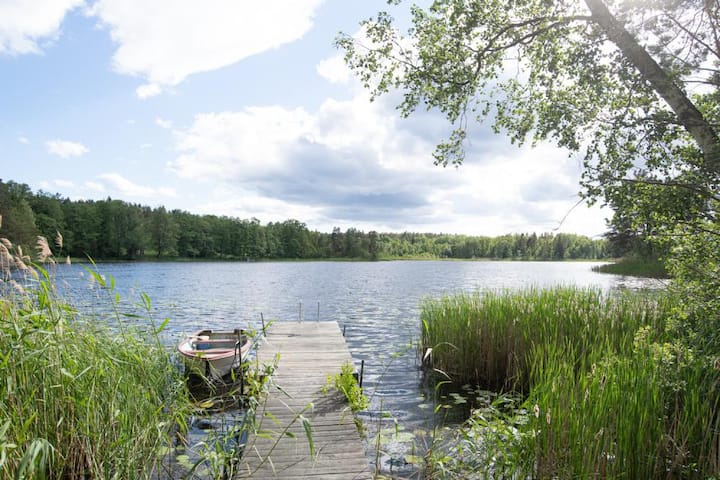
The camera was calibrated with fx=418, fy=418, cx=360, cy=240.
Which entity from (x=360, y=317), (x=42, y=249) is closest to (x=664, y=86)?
(x=42, y=249)

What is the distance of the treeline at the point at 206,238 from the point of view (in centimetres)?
5227

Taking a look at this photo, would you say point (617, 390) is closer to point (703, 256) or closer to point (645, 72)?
point (703, 256)

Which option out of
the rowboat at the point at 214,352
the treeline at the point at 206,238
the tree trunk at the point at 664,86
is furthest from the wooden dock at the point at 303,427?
the treeline at the point at 206,238

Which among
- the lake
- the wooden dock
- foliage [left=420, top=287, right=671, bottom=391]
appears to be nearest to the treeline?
the lake

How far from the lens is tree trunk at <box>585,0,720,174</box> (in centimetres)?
504

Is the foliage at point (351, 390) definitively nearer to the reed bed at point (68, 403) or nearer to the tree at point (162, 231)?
the reed bed at point (68, 403)

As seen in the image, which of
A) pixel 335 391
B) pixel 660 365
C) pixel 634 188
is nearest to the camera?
pixel 660 365

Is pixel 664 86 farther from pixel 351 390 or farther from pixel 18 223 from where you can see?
pixel 18 223

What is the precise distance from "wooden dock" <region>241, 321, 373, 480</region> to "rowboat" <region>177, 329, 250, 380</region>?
0.81 m

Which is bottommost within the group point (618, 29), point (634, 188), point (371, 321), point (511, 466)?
point (371, 321)

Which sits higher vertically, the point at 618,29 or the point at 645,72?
the point at 618,29

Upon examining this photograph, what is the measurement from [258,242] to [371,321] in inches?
3654

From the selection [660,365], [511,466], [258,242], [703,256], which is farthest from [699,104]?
[258,242]

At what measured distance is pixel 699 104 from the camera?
628cm
